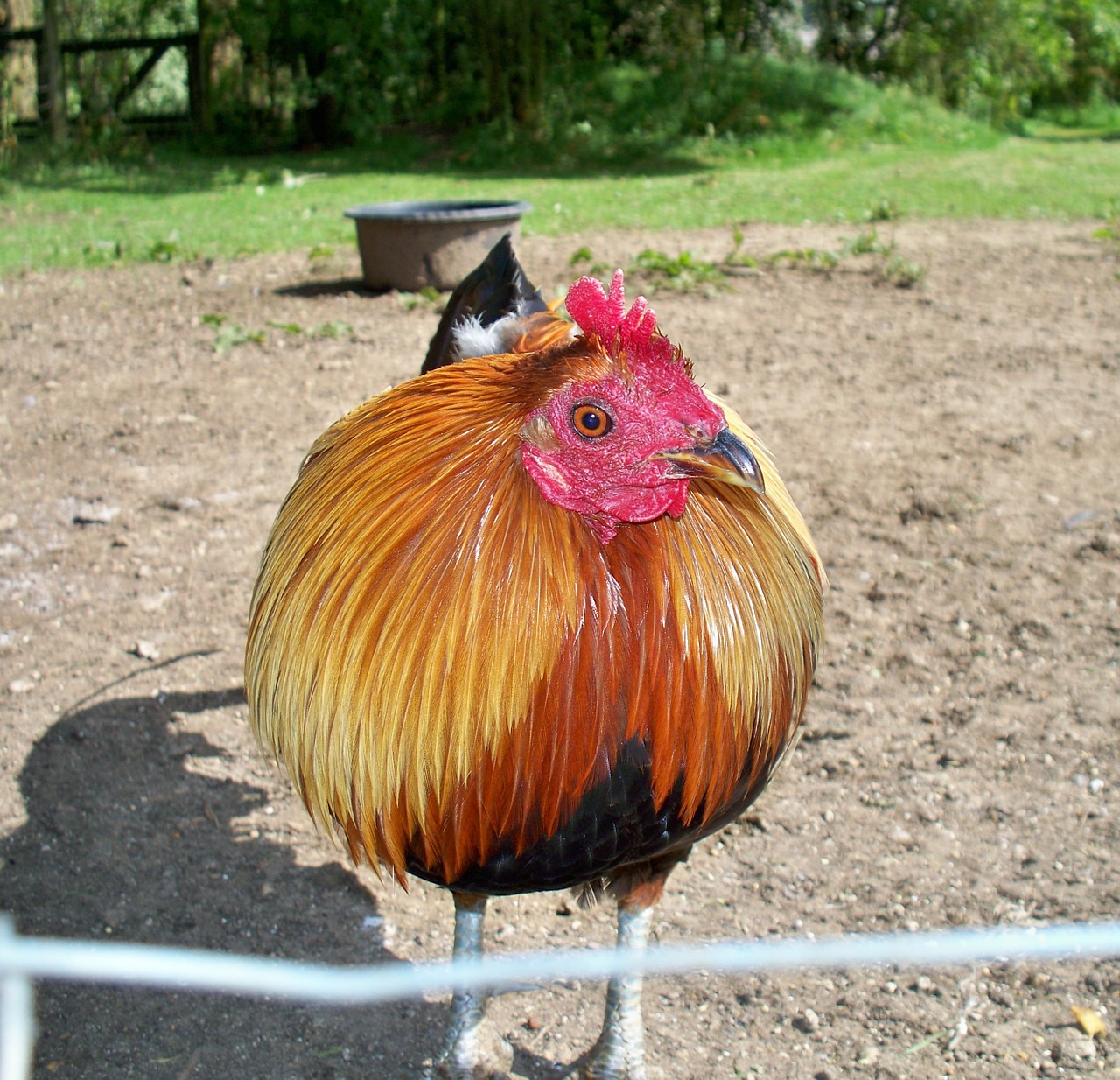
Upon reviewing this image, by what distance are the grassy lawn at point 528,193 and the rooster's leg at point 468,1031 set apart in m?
7.22

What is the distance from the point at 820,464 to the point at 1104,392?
191 centimetres

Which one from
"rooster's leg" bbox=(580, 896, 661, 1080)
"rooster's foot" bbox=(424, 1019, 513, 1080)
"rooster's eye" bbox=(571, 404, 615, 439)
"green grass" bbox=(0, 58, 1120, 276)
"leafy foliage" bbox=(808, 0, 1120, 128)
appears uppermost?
"leafy foliage" bbox=(808, 0, 1120, 128)

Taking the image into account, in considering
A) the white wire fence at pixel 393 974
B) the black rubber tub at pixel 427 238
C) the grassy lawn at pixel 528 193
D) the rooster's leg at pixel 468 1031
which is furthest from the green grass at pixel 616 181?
the white wire fence at pixel 393 974

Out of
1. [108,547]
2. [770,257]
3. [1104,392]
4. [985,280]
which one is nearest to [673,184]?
[770,257]

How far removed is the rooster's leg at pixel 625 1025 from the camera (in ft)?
7.61

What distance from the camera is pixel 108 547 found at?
4.36m

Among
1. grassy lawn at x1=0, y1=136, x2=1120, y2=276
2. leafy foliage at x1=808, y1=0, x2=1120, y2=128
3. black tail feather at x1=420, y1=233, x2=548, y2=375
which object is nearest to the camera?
black tail feather at x1=420, y1=233, x2=548, y2=375

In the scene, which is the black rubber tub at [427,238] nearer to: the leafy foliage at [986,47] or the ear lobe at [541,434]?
the ear lobe at [541,434]

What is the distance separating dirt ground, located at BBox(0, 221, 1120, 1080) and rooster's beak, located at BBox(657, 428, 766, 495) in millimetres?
1458

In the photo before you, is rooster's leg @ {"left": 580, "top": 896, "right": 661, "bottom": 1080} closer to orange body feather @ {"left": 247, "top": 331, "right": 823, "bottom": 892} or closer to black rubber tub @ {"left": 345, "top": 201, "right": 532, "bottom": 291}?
orange body feather @ {"left": 247, "top": 331, "right": 823, "bottom": 892}

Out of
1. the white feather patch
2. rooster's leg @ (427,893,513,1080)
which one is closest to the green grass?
the white feather patch

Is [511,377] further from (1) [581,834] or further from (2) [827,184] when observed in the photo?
(2) [827,184]

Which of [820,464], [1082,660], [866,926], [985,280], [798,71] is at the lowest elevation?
[866,926]

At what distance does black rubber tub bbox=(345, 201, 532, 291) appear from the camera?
698 cm
